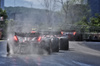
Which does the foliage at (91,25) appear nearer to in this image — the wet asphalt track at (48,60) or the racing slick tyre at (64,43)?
the racing slick tyre at (64,43)

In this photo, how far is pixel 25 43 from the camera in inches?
582

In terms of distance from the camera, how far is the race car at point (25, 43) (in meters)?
14.8

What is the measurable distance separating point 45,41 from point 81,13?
200ft

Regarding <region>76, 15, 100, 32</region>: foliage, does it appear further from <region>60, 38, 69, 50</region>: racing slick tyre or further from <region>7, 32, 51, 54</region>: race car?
<region>7, 32, 51, 54</region>: race car

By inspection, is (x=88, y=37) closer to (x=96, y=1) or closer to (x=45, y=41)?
(x=45, y=41)

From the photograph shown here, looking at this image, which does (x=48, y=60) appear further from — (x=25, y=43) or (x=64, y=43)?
(x=64, y=43)

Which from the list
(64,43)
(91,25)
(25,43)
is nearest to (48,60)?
(25,43)

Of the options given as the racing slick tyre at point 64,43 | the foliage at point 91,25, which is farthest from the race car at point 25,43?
the foliage at point 91,25

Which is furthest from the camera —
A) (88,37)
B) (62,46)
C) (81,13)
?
(81,13)

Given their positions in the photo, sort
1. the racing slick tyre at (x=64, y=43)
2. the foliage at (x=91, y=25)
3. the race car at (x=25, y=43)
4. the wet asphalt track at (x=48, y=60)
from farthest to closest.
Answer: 1. the foliage at (x=91, y=25)
2. the racing slick tyre at (x=64, y=43)
3. the race car at (x=25, y=43)
4. the wet asphalt track at (x=48, y=60)

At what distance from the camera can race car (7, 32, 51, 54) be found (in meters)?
14.8

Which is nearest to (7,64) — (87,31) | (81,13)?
(87,31)

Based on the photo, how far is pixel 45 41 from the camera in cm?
1520

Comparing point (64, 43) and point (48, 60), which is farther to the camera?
point (64, 43)
